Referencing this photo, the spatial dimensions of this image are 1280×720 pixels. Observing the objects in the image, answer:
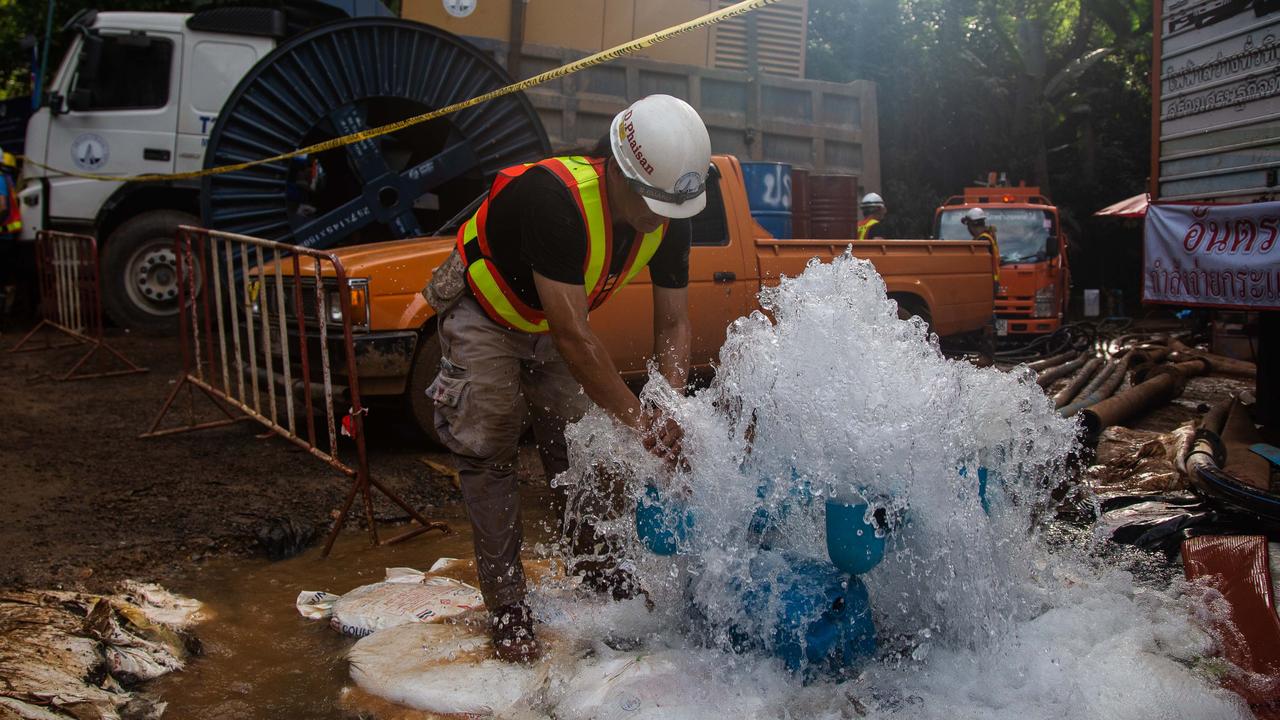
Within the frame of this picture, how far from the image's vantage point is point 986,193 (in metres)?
15.1

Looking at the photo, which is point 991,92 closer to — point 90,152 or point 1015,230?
point 1015,230

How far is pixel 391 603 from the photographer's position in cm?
364

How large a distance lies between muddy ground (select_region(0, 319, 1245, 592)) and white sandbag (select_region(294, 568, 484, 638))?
771 mm

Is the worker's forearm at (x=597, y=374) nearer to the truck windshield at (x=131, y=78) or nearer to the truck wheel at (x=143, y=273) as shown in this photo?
the truck wheel at (x=143, y=273)

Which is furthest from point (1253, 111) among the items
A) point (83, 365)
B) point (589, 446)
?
point (83, 365)

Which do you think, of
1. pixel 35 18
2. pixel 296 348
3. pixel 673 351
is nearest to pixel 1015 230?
pixel 296 348

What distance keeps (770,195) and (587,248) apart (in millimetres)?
4924

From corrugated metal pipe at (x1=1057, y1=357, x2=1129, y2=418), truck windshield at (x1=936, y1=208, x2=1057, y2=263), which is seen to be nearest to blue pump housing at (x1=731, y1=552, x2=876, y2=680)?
corrugated metal pipe at (x1=1057, y1=357, x2=1129, y2=418)

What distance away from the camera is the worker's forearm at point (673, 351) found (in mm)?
3564

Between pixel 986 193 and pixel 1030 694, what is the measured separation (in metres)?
13.4

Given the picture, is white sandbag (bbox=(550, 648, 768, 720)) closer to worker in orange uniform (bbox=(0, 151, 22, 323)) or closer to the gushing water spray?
the gushing water spray

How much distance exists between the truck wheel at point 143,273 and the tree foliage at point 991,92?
528 inches

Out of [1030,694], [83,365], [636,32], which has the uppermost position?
[636,32]

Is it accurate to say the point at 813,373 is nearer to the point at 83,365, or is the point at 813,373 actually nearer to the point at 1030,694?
the point at 1030,694
